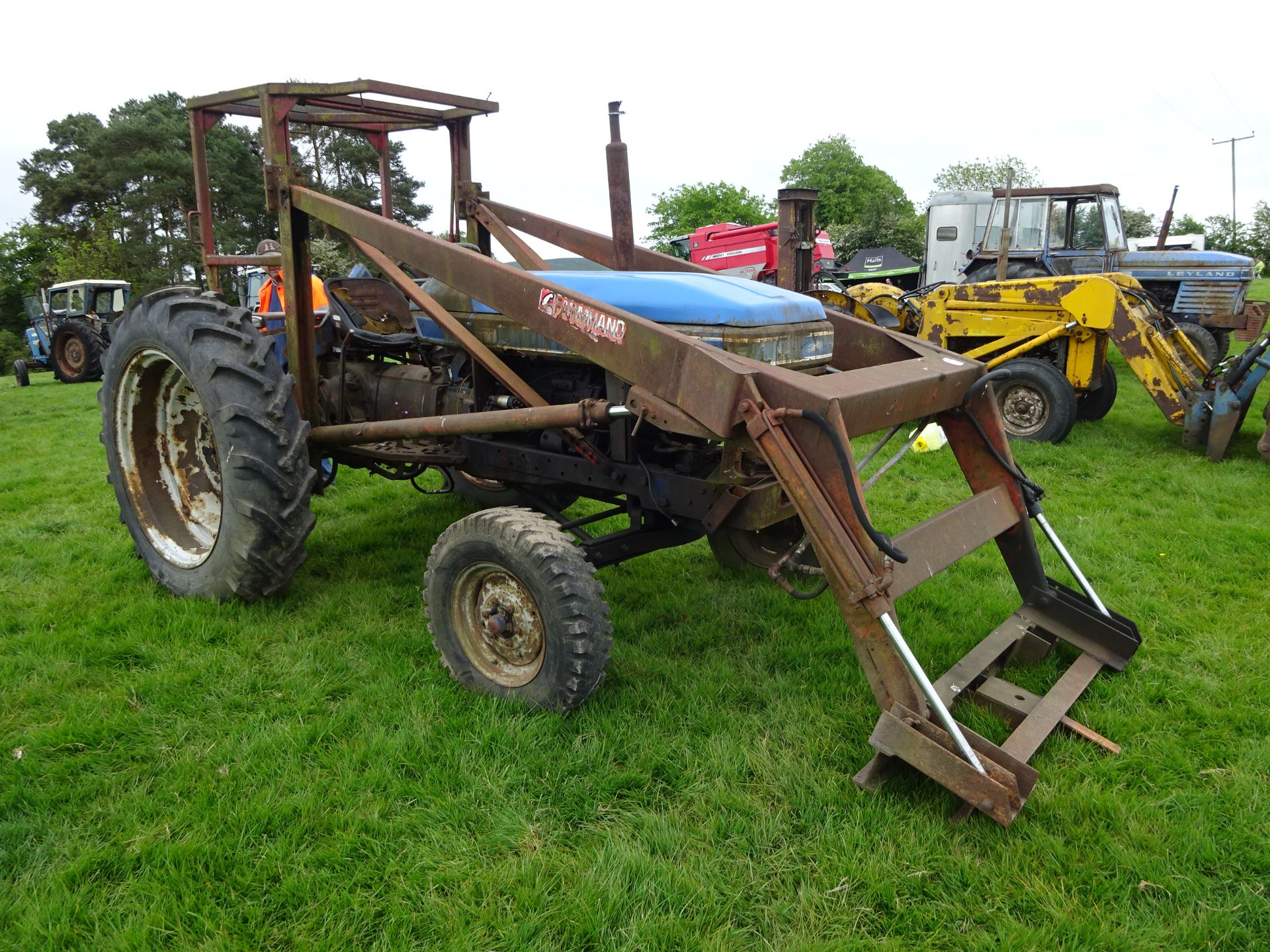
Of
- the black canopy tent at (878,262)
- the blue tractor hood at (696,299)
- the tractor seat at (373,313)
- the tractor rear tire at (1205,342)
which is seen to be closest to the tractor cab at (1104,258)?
Answer: the tractor rear tire at (1205,342)

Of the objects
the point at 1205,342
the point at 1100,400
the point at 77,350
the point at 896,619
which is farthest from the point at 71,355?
the point at 1205,342

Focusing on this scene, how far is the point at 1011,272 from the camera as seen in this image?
11.8 m

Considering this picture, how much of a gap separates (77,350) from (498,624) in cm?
1581

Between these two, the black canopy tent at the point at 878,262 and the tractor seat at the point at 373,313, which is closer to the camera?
the tractor seat at the point at 373,313

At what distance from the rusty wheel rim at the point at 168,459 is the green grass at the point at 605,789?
12.0 inches

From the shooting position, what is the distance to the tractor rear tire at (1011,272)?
11.6m

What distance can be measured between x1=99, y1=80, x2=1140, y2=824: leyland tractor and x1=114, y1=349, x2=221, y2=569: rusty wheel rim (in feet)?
0.04

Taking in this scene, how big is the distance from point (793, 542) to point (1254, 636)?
191 cm

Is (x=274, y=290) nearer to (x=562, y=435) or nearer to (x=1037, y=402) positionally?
(x=562, y=435)

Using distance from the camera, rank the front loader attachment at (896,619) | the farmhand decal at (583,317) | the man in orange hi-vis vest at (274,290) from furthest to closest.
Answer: the man in orange hi-vis vest at (274,290) < the farmhand decal at (583,317) < the front loader attachment at (896,619)

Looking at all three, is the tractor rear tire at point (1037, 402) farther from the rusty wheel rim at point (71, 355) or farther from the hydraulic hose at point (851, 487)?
the rusty wheel rim at point (71, 355)

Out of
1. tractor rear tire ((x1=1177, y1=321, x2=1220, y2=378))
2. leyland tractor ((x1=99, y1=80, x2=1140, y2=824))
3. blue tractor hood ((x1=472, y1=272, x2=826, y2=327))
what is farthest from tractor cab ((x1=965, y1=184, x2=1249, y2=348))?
blue tractor hood ((x1=472, y1=272, x2=826, y2=327))

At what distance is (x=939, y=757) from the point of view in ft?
7.32

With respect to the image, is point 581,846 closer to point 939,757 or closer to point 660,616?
point 939,757
